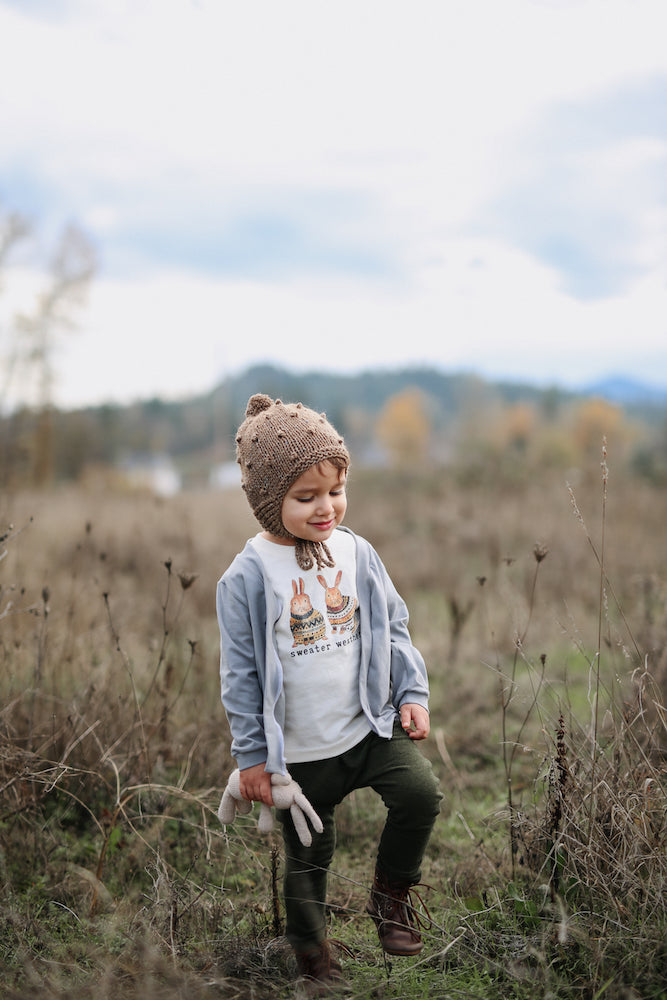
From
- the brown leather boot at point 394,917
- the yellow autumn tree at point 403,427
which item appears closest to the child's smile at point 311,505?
the brown leather boot at point 394,917

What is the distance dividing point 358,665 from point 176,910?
2.80ft

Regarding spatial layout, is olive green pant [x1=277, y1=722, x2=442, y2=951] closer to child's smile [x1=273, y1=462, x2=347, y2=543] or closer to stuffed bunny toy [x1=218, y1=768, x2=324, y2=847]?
stuffed bunny toy [x1=218, y1=768, x2=324, y2=847]

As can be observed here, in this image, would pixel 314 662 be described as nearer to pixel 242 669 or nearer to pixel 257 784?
pixel 242 669

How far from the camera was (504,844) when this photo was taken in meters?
2.69

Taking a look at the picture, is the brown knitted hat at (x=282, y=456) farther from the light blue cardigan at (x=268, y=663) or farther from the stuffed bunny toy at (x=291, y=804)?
the stuffed bunny toy at (x=291, y=804)

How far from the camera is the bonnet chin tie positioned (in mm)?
2043

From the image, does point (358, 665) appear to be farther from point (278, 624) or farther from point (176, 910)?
point (176, 910)

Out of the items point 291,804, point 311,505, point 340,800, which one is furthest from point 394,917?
point 311,505

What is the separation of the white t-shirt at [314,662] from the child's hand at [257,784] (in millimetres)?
116

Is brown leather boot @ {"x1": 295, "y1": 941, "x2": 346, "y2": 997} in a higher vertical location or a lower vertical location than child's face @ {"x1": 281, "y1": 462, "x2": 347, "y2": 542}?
lower

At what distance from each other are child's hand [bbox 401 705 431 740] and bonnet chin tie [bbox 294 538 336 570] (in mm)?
471

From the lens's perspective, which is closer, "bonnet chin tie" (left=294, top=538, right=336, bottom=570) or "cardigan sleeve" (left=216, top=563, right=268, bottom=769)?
"cardigan sleeve" (left=216, top=563, right=268, bottom=769)

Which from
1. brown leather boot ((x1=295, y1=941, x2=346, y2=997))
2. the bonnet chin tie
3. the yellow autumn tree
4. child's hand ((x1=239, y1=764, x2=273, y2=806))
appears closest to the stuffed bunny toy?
child's hand ((x1=239, y1=764, x2=273, y2=806))

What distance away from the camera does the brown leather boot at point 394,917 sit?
199 cm
